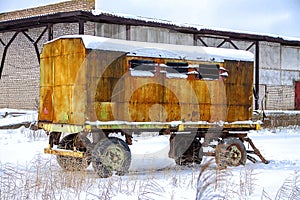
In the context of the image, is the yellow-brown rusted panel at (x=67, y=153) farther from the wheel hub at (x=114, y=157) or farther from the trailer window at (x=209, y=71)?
the trailer window at (x=209, y=71)

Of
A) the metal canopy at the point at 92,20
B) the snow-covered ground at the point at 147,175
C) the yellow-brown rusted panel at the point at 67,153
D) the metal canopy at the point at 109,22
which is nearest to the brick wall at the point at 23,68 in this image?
the metal canopy at the point at 109,22

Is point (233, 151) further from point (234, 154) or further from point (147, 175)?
point (147, 175)

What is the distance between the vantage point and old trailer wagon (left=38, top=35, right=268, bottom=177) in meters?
11.2

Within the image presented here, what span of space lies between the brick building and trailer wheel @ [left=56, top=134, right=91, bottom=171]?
26.1ft

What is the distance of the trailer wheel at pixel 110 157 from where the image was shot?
1086 cm

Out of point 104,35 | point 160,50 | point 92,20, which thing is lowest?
point 160,50

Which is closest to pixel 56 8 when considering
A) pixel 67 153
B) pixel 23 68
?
pixel 23 68

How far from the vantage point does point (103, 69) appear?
37.4 ft

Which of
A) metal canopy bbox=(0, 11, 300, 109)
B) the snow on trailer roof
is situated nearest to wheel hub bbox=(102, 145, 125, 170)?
the snow on trailer roof

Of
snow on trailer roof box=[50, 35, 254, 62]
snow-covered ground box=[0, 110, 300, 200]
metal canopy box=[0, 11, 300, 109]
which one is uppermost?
metal canopy box=[0, 11, 300, 109]

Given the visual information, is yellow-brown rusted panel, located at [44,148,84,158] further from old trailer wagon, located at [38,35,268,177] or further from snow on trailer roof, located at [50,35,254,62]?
snow on trailer roof, located at [50,35,254,62]

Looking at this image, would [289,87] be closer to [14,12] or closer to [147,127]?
[14,12]

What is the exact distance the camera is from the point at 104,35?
22.2m

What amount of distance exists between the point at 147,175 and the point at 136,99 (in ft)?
6.40
